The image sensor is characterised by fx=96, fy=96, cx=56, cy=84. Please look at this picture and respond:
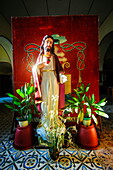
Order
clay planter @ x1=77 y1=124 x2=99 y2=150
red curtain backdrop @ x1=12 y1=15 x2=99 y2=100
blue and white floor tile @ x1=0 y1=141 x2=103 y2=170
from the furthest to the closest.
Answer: red curtain backdrop @ x1=12 y1=15 x2=99 y2=100
clay planter @ x1=77 y1=124 x2=99 y2=150
blue and white floor tile @ x1=0 y1=141 x2=103 y2=170

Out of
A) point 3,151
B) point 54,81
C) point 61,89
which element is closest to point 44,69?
point 54,81

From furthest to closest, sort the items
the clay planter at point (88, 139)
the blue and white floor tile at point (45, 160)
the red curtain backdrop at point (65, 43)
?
1. the red curtain backdrop at point (65, 43)
2. the clay planter at point (88, 139)
3. the blue and white floor tile at point (45, 160)

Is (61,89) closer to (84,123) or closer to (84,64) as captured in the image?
(84,123)

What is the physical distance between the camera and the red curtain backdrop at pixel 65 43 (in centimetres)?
223

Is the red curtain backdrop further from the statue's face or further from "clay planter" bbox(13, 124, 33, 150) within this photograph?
"clay planter" bbox(13, 124, 33, 150)

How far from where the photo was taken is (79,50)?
7.45 feet

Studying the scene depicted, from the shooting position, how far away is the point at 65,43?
2.26 m

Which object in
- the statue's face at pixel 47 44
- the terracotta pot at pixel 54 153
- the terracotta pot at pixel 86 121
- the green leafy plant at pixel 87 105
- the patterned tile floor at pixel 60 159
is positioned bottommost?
the patterned tile floor at pixel 60 159

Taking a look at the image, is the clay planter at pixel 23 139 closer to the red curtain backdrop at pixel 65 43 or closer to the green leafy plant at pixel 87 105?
the green leafy plant at pixel 87 105

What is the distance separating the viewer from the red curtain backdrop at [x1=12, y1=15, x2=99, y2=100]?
2232 mm

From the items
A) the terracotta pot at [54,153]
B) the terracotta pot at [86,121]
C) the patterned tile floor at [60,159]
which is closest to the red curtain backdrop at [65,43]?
the terracotta pot at [86,121]

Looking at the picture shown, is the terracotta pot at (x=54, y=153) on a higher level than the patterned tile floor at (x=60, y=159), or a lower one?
higher

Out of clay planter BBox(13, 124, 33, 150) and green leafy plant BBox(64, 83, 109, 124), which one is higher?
green leafy plant BBox(64, 83, 109, 124)

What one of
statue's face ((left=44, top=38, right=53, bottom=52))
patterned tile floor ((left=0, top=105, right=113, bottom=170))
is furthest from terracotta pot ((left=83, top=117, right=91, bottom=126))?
statue's face ((left=44, top=38, right=53, bottom=52))
